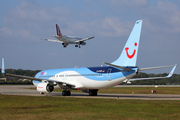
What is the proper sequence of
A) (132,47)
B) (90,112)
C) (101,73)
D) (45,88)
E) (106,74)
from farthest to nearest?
1. (45,88)
2. (101,73)
3. (106,74)
4. (132,47)
5. (90,112)

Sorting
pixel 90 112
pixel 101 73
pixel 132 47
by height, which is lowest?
pixel 90 112

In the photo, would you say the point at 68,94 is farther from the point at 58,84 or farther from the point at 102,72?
the point at 102,72

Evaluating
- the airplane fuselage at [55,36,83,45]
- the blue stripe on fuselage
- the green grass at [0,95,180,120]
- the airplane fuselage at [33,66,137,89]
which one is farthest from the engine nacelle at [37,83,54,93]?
the green grass at [0,95,180,120]

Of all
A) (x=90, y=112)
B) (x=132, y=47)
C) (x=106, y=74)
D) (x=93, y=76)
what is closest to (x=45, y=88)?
(x=93, y=76)

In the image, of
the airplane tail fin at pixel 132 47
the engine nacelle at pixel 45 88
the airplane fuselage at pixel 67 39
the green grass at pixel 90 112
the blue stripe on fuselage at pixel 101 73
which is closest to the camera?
the green grass at pixel 90 112

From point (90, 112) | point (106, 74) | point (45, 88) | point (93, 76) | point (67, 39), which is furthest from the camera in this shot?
point (67, 39)

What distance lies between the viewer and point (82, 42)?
43.1m

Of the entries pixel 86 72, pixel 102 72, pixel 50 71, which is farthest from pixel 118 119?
pixel 50 71

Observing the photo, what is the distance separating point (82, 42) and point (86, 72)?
40.2 ft

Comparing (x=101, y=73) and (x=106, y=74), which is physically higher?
(x=101, y=73)

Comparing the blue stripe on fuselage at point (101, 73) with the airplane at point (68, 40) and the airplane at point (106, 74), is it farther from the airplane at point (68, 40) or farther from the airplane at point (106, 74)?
the airplane at point (68, 40)

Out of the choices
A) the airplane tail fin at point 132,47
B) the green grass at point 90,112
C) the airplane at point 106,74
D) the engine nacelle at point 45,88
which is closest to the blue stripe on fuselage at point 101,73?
the airplane at point 106,74

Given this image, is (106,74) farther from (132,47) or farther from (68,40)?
(68,40)

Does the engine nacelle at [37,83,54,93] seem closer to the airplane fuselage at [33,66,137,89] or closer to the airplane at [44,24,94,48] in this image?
the airplane fuselage at [33,66,137,89]
